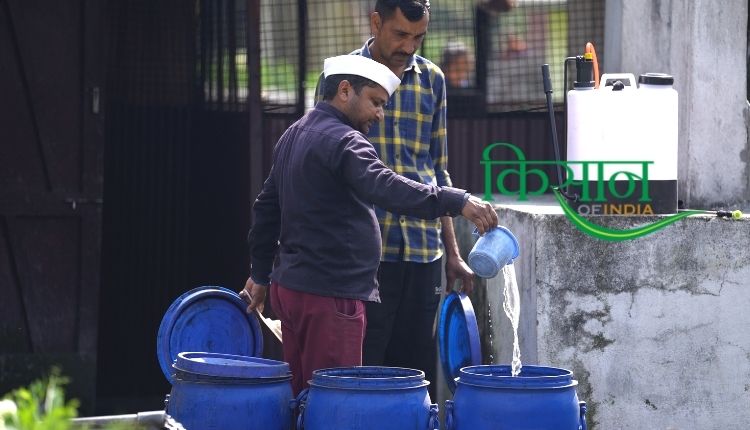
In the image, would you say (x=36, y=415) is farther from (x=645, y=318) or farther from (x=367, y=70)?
(x=645, y=318)

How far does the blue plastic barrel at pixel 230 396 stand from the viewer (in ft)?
15.1

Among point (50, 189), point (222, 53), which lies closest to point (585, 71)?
point (222, 53)

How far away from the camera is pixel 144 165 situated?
794 centimetres

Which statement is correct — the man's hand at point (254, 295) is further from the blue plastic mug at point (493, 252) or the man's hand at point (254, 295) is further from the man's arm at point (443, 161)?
the blue plastic mug at point (493, 252)

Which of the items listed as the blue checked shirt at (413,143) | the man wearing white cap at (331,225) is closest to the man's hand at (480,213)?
the man wearing white cap at (331,225)

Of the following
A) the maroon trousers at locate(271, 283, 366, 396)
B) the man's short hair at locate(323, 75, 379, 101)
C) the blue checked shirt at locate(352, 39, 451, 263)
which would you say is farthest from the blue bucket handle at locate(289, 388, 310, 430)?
the man's short hair at locate(323, 75, 379, 101)

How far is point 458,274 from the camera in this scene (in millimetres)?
5715

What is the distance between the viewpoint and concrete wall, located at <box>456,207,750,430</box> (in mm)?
5465

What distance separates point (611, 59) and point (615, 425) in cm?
217

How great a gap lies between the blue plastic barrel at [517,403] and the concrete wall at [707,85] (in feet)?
7.29

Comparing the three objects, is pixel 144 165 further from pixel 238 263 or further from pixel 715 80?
pixel 715 80

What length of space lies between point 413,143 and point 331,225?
87 centimetres

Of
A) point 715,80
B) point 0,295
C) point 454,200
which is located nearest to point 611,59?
point 715,80

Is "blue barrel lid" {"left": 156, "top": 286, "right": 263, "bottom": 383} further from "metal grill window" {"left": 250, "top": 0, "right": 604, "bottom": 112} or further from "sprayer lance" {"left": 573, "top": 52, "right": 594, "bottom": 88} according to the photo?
"metal grill window" {"left": 250, "top": 0, "right": 604, "bottom": 112}
